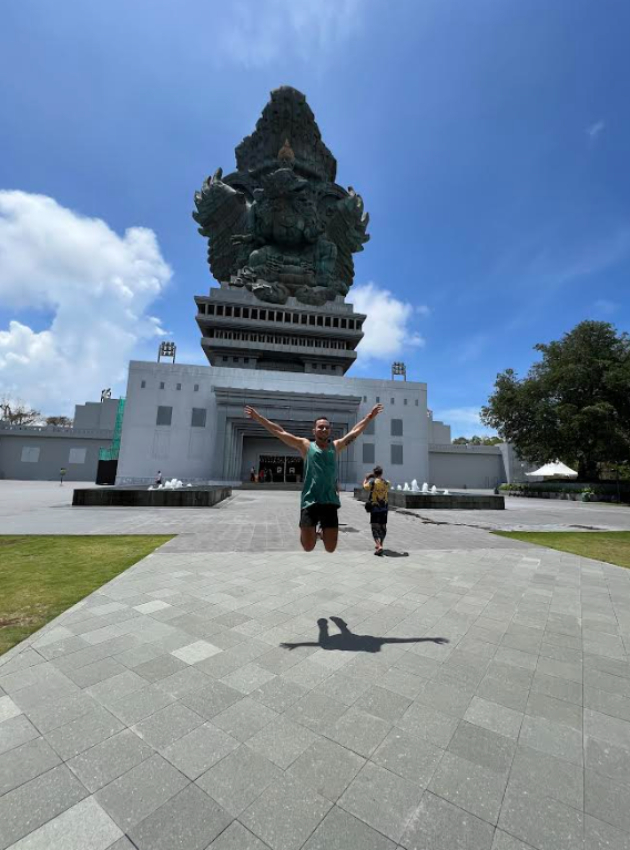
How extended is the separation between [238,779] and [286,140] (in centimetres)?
8245

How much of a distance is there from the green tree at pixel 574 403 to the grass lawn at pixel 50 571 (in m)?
34.2

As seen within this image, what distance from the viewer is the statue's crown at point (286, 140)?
63.3 meters

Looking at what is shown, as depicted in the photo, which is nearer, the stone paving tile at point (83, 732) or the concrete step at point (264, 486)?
the stone paving tile at point (83, 732)

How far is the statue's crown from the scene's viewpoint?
63281mm

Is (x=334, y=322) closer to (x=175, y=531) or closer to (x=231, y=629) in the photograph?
(x=175, y=531)

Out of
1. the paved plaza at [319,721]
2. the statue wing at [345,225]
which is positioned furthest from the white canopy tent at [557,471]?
the statue wing at [345,225]

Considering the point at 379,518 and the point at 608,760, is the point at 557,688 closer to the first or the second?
the point at 608,760

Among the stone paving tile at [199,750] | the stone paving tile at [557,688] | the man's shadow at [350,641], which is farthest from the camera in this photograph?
the man's shadow at [350,641]

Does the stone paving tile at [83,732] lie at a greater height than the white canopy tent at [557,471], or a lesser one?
lesser

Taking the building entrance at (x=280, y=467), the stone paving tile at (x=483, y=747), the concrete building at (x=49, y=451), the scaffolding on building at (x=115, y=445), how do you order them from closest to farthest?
the stone paving tile at (x=483, y=747)
the scaffolding on building at (x=115, y=445)
the building entrance at (x=280, y=467)
the concrete building at (x=49, y=451)

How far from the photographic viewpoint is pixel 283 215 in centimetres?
5850

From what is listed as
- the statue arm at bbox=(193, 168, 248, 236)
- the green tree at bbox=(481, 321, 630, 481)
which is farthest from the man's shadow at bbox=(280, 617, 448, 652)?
the statue arm at bbox=(193, 168, 248, 236)

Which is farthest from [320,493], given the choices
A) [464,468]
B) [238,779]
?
[464,468]

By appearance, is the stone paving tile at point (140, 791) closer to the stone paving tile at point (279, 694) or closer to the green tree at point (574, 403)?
the stone paving tile at point (279, 694)
